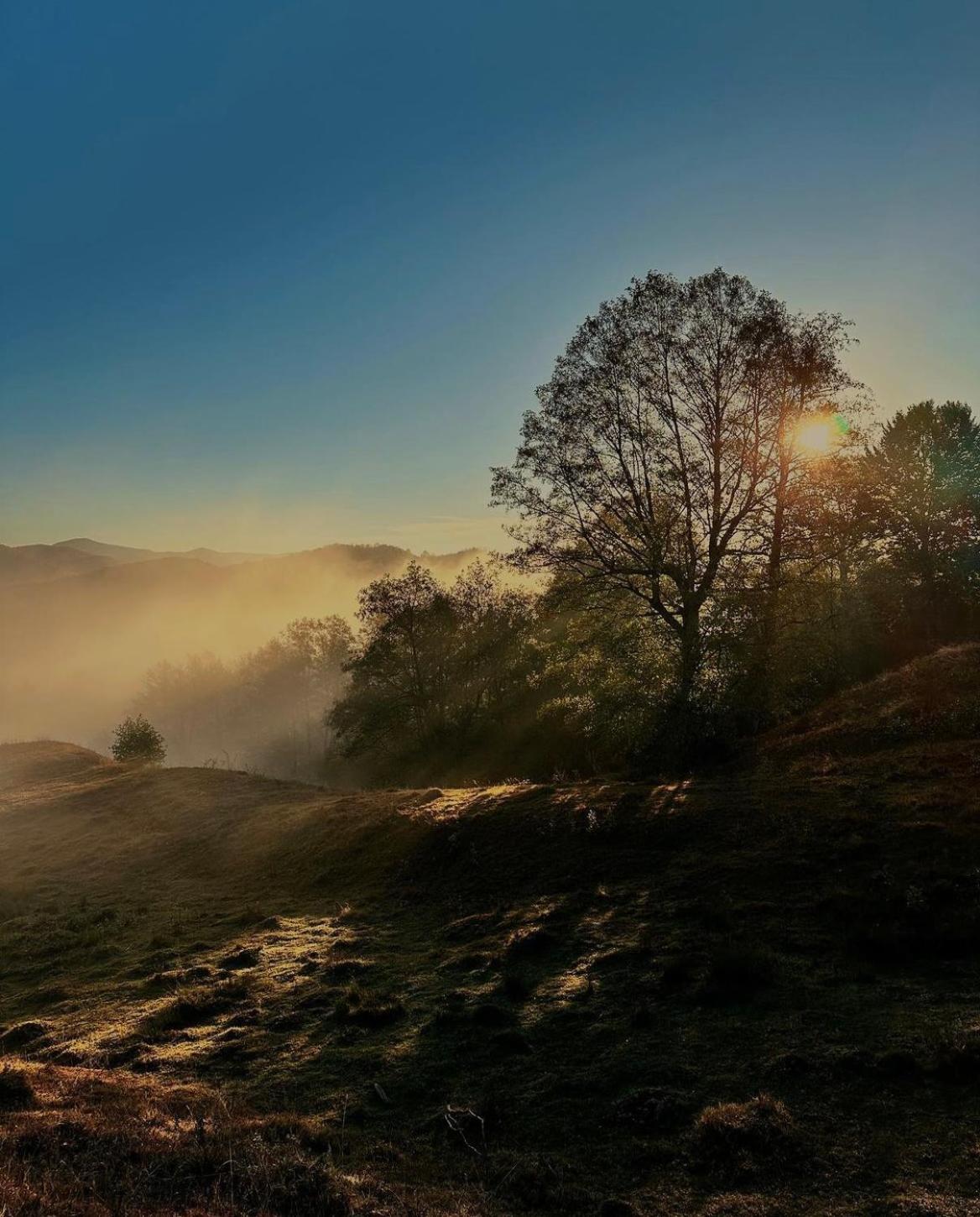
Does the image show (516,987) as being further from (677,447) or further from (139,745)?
(139,745)

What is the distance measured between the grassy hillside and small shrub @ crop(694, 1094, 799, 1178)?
0.03m

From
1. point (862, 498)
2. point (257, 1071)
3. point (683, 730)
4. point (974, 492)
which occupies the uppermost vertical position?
point (974, 492)

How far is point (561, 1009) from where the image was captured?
9047mm

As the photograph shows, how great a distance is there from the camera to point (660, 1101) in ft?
21.6

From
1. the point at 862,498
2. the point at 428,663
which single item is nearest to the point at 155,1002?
the point at 862,498

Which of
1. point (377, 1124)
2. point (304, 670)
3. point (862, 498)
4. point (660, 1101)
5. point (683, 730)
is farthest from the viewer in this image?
point (304, 670)

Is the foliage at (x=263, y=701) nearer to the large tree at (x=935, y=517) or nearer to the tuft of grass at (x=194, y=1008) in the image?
the large tree at (x=935, y=517)

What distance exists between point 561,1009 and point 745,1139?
139 inches

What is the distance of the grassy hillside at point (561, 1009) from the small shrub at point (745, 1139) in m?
0.03

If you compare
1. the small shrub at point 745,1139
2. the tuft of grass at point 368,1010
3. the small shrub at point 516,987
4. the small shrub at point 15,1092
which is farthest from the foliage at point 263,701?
the small shrub at point 745,1139

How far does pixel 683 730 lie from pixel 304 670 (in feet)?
316

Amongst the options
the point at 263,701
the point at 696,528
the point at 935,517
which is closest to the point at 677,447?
the point at 696,528

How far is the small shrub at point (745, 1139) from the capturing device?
5613mm

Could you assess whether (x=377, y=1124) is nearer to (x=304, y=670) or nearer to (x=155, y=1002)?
(x=155, y=1002)
